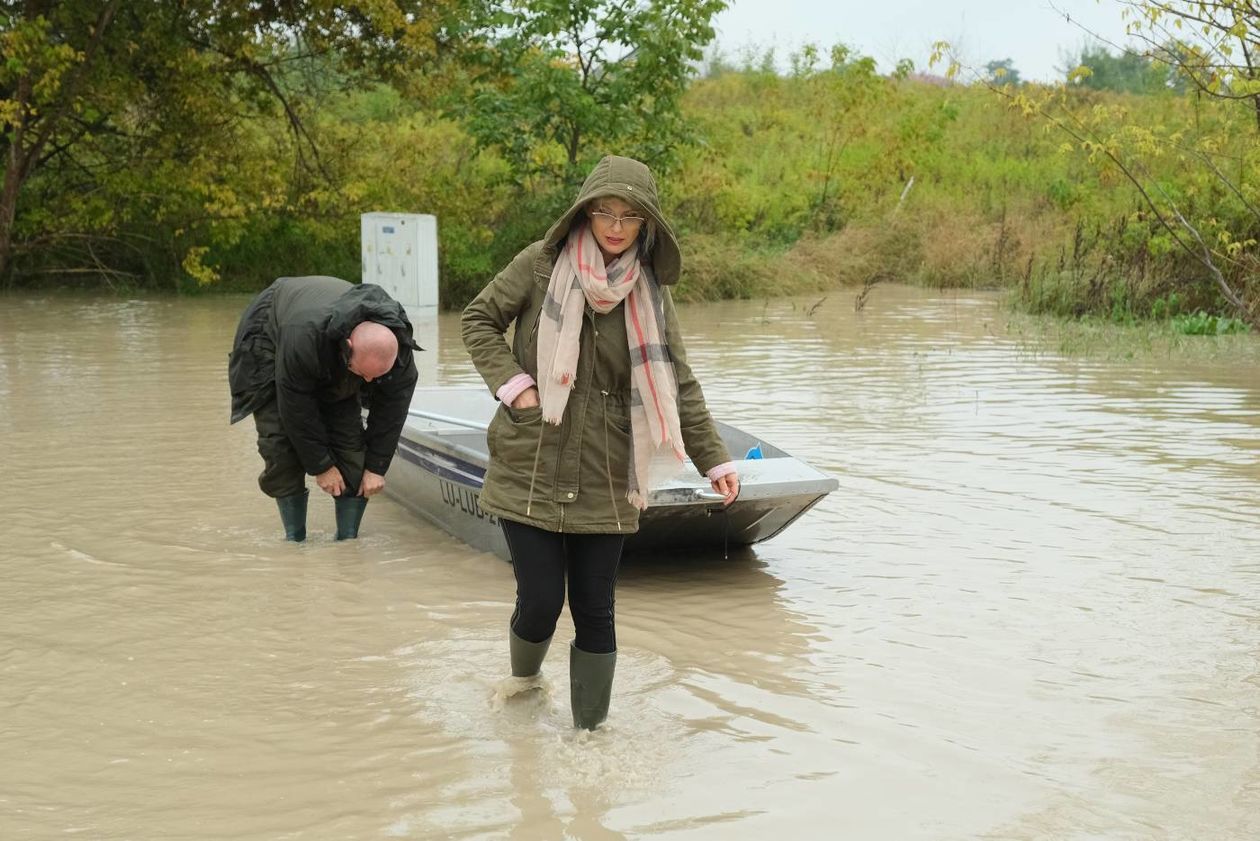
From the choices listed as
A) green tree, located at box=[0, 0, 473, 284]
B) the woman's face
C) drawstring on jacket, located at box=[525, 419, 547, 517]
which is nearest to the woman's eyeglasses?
the woman's face

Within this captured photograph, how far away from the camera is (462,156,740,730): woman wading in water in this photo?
4289mm

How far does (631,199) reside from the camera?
4195 millimetres

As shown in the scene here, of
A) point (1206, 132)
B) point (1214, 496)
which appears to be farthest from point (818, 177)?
point (1214, 496)

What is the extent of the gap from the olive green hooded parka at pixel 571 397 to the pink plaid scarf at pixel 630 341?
1.7 inches

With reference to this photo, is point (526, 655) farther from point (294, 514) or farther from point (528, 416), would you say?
point (294, 514)

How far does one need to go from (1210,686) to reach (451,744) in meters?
2.68

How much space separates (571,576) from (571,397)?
549 millimetres

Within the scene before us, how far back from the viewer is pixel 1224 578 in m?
6.70

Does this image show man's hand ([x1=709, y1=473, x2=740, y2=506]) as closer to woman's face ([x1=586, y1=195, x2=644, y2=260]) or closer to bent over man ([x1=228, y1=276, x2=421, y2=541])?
woman's face ([x1=586, y1=195, x2=644, y2=260])

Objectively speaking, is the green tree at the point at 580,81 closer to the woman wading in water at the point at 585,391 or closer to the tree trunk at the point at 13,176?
the tree trunk at the point at 13,176

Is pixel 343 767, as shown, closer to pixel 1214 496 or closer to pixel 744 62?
pixel 1214 496

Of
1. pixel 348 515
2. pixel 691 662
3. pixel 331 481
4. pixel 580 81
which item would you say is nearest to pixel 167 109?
pixel 580 81

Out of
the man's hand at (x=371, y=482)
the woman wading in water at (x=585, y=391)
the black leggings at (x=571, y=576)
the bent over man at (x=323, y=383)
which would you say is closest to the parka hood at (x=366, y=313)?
the bent over man at (x=323, y=383)

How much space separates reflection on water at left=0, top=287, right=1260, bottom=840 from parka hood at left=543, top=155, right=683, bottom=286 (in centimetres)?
151
